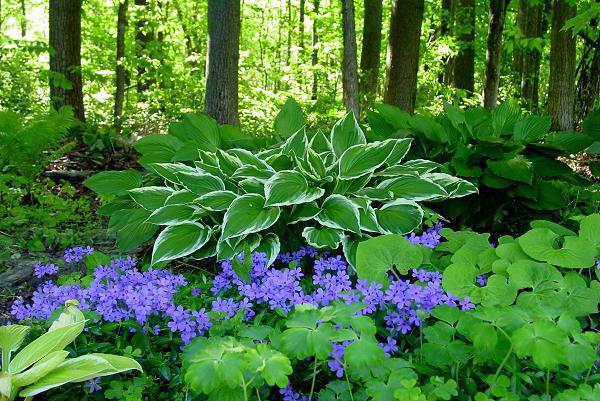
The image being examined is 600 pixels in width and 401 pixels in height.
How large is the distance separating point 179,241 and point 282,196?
57cm

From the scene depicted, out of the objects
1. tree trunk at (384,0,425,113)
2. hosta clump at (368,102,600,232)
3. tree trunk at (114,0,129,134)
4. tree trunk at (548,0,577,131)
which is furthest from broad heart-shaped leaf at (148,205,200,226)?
tree trunk at (114,0,129,134)

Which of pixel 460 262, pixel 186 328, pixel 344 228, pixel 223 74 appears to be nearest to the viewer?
pixel 186 328

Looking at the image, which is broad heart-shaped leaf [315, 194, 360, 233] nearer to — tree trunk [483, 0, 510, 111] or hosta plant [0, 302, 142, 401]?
hosta plant [0, 302, 142, 401]

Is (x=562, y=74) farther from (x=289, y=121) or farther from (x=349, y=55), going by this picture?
(x=289, y=121)

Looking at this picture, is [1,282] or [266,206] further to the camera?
[1,282]

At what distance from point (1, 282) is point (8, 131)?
1.80m

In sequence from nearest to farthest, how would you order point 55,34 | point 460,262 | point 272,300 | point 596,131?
point 272,300 < point 460,262 < point 596,131 < point 55,34

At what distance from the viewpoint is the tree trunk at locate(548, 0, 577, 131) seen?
23.6 ft

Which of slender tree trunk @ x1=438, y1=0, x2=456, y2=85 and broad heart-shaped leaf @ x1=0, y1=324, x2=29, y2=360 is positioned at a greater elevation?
Result: slender tree trunk @ x1=438, y1=0, x2=456, y2=85

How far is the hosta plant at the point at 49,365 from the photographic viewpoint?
1.68 m

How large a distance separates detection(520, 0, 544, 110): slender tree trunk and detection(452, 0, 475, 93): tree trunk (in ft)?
3.71

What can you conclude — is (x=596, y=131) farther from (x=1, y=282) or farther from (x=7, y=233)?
(x=7, y=233)

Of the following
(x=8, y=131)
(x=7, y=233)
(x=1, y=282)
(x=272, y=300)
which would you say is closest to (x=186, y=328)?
(x=272, y=300)

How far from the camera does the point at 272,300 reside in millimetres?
2061
